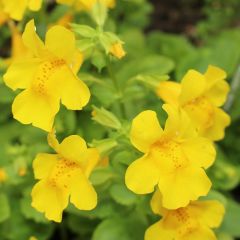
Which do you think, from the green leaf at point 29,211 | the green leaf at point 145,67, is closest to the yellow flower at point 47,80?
the green leaf at point 29,211

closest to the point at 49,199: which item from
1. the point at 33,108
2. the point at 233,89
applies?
the point at 33,108

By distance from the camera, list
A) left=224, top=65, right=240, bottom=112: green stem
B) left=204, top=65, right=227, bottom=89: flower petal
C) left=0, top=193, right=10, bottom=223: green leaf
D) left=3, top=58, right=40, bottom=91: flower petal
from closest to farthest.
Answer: left=3, top=58, right=40, bottom=91: flower petal < left=204, top=65, right=227, bottom=89: flower petal < left=0, top=193, right=10, bottom=223: green leaf < left=224, top=65, right=240, bottom=112: green stem

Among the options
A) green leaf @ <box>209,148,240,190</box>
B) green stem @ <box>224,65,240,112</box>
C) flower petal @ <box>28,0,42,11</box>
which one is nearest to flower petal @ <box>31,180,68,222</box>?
flower petal @ <box>28,0,42,11</box>

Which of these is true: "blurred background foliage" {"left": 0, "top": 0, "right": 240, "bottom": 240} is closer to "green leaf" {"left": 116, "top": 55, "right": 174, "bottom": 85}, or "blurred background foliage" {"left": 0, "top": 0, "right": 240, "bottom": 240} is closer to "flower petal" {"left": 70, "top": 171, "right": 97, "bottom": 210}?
"green leaf" {"left": 116, "top": 55, "right": 174, "bottom": 85}

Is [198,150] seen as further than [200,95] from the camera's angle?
No

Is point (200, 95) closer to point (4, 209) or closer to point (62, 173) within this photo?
point (62, 173)
